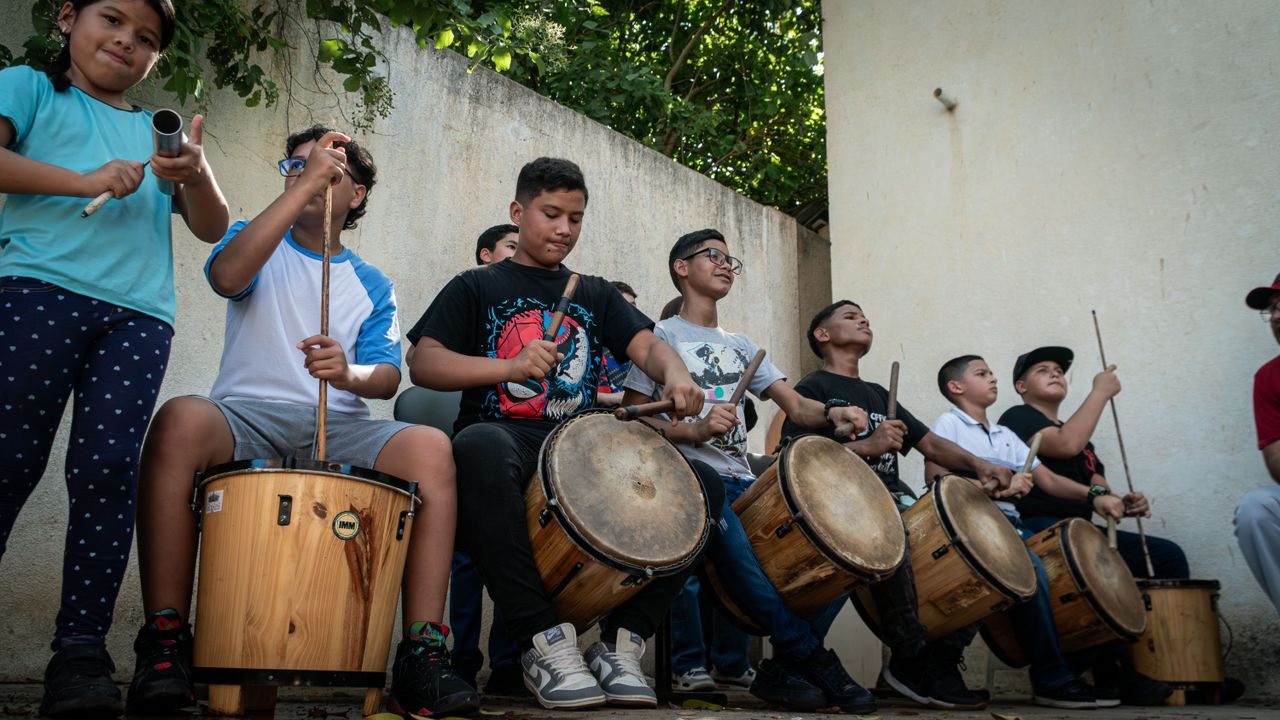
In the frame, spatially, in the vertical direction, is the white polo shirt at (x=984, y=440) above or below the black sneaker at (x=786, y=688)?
above

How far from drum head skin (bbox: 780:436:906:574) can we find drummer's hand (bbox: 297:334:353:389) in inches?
59.6

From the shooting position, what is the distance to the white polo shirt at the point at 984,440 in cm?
525

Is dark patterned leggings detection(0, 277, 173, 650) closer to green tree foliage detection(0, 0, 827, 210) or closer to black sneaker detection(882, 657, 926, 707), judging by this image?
green tree foliage detection(0, 0, 827, 210)

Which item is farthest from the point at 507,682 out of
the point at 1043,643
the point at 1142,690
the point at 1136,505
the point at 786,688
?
the point at 1136,505

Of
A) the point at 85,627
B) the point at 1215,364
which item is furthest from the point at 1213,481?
the point at 85,627

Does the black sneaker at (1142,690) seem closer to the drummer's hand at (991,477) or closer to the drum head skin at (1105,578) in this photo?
the drum head skin at (1105,578)

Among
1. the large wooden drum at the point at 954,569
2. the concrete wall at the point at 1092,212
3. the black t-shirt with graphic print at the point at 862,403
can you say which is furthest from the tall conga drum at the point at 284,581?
the concrete wall at the point at 1092,212

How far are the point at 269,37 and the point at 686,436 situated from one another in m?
2.36

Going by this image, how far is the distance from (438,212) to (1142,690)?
386cm

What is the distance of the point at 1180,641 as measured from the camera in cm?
486

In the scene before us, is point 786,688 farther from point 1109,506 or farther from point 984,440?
point 1109,506

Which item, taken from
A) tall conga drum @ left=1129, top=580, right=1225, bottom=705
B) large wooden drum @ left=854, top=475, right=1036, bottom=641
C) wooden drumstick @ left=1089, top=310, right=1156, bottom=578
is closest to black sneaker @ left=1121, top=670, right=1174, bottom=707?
tall conga drum @ left=1129, top=580, right=1225, bottom=705

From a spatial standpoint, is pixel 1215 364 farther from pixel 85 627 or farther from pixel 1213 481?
pixel 85 627

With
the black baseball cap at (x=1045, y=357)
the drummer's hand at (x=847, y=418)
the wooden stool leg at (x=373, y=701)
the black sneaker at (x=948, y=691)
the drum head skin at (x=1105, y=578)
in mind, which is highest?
the black baseball cap at (x=1045, y=357)
